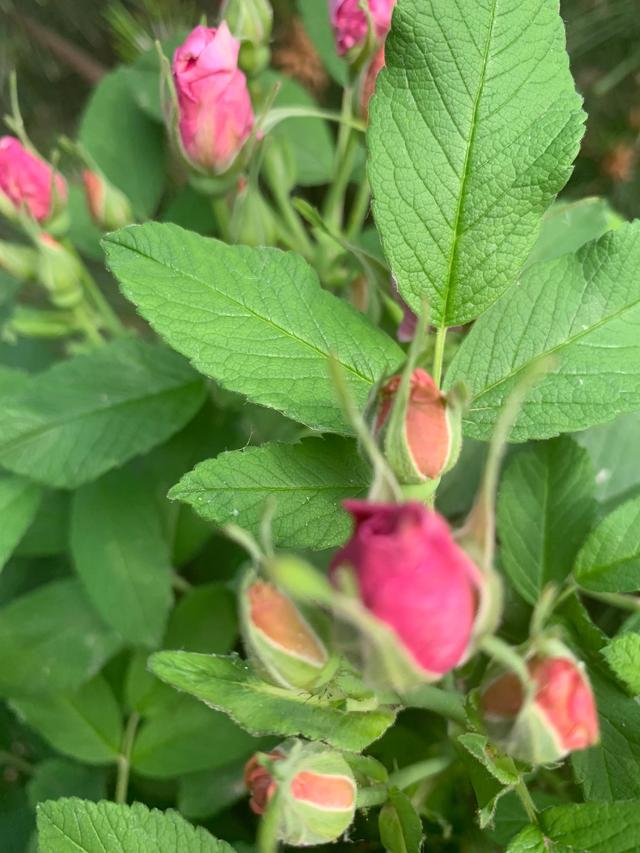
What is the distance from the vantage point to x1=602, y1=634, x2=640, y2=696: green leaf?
0.48 m

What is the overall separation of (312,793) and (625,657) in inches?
7.8

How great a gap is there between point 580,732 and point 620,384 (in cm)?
22

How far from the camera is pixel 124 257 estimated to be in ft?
1.65

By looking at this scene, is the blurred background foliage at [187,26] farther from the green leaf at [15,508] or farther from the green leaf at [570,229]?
the green leaf at [15,508]

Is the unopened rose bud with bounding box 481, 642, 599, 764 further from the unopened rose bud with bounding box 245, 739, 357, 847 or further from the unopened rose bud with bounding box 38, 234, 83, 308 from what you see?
the unopened rose bud with bounding box 38, 234, 83, 308

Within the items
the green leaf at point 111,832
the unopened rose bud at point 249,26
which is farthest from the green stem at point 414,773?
the unopened rose bud at point 249,26

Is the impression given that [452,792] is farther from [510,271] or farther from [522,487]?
[510,271]

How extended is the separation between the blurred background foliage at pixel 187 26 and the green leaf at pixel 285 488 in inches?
33.5

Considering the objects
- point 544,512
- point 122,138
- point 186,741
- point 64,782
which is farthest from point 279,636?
point 122,138

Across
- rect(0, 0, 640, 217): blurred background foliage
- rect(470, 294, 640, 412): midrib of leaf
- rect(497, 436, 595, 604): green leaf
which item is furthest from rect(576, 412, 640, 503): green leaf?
rect(0, 0, 640, 217): blurred background foliage

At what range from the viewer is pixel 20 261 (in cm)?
75

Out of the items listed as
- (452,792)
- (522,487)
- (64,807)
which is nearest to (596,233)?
(522,487)

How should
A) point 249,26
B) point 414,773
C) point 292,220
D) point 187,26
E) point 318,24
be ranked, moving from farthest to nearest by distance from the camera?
point 187,26, point 318,24, point 292,220, point 249,26, point 414,773

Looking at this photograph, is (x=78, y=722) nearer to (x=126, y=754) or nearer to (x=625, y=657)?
(x=126, y=754)
